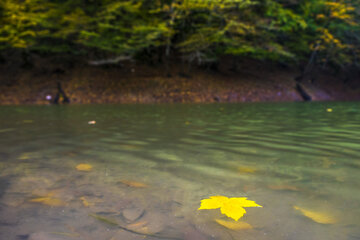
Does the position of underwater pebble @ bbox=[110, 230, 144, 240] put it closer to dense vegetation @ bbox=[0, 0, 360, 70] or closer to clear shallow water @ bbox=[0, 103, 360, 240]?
clear shallow water @ bbox=[0, 103, 360, 240]

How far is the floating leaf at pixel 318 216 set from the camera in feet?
4.82

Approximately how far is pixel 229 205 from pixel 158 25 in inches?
500

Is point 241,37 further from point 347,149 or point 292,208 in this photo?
point 292,208

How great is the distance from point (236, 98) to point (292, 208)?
1376 cm

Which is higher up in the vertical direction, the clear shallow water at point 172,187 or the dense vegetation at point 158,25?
the dense vegetation at point 158,25

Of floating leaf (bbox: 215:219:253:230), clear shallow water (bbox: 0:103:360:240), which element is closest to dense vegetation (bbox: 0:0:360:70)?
clear shallow water (bbox: 0:103:360:240)

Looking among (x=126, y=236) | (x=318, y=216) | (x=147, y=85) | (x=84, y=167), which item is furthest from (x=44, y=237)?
(x=147, y=85)

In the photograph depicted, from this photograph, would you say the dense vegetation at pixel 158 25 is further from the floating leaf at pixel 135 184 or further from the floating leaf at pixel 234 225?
the floating leaf at pixel 234 225

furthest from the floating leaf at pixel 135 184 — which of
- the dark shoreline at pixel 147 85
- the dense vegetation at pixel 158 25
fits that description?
the dark shoreline at pixel 147 85

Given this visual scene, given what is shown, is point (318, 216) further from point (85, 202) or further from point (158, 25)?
point (158, 25)

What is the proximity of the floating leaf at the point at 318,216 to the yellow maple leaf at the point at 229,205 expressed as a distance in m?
0.24

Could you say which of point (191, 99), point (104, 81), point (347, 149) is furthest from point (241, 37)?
point (347, 149)

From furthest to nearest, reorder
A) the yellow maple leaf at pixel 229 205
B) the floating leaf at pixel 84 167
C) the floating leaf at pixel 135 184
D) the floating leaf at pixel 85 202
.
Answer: the floating leaf at pixel 84 167 < the floating leaf at pixel 135 184 < the floating leaf at pixel 85 202 < the yellow maple leaf at pixel 229 205

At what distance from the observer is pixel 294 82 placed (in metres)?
18.5
